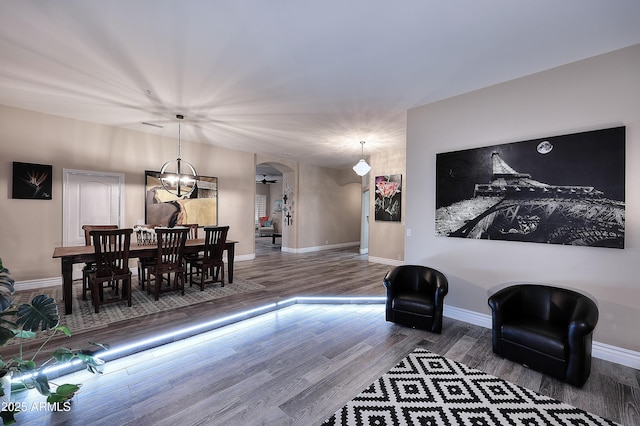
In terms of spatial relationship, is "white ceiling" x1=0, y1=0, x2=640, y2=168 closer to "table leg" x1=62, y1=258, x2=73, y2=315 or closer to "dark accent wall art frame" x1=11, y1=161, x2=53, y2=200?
"dark accent wall art frame" x1=11, y1=161, x2=53, y2=200

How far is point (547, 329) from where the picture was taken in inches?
98.1

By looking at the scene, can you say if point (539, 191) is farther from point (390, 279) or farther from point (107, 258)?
point (107, 258)

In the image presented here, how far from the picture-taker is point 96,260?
358 centimetres

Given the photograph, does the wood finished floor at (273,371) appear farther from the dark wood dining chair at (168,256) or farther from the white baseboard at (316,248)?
the white baseboard at (316,248)

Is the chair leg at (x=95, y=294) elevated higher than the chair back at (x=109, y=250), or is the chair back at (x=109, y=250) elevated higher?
the chair back at (x=109, y=250)

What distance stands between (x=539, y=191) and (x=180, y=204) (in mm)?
6314

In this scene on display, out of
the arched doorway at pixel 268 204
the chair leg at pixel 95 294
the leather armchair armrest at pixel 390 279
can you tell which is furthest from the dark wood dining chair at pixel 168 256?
the arched doorway at pixel 268 204

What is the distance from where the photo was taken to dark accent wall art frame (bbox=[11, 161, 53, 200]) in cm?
442

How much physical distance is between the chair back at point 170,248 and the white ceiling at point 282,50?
74.4 inches

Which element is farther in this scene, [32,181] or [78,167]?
[78,167]

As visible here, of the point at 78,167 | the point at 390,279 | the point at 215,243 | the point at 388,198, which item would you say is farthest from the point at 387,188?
the point at 78,167

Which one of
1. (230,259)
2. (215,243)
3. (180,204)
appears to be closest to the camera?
(215,243)

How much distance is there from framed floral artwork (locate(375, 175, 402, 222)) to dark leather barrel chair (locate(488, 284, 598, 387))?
3.97 meters

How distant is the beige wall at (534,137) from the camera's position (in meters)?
2.61
